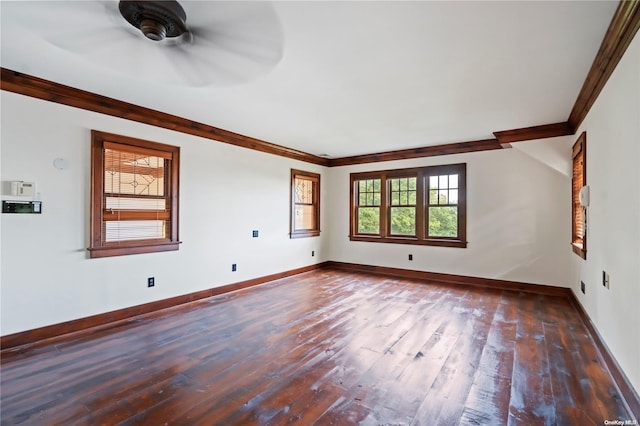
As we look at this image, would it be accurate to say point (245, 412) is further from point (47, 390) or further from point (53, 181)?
point (53, 181)

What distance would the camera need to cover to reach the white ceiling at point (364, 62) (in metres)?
2.00

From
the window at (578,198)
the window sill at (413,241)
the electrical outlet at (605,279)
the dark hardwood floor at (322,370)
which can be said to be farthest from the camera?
the window sill at (413,241)

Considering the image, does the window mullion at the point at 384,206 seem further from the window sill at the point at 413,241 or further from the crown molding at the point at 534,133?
the crown molding at the point at 534,133

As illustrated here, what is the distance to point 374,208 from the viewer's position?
22.3ft

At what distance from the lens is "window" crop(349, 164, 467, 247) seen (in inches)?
226

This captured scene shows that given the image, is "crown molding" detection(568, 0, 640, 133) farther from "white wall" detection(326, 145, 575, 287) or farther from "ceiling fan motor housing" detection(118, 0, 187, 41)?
"ceiling fan motor housing" detection(118, 0, 187, 41)

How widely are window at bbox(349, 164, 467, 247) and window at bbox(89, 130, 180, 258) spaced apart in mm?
3950

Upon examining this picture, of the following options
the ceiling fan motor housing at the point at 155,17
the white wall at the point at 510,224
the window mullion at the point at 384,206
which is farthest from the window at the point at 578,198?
the ceiling fan motor housing at the point at 155,17

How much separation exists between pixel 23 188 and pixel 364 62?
3372 millimetres

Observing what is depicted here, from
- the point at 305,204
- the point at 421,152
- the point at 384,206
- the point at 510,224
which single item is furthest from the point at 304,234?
the point at 510,224

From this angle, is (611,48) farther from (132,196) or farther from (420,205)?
(132,196)

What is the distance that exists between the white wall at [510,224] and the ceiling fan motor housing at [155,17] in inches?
195

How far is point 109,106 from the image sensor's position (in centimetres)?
353

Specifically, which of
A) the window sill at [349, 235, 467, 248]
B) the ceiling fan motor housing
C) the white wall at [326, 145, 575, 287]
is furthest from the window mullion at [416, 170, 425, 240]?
the ceiling fan motor housing
